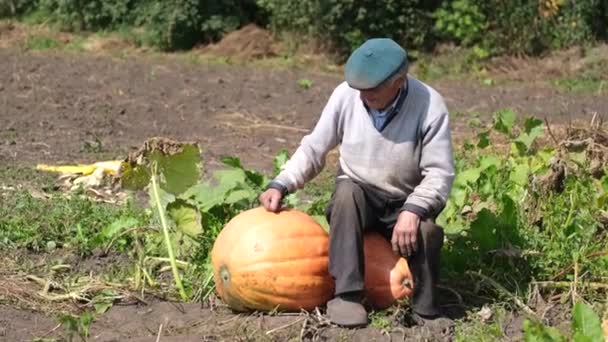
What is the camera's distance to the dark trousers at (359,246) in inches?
191

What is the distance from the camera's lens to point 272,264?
492 cm

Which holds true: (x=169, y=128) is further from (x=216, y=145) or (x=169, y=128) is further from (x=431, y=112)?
(x=431, y=112)

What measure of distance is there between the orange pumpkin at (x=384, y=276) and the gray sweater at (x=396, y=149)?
0.26m

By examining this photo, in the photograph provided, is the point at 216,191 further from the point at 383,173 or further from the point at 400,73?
the point at 400,73

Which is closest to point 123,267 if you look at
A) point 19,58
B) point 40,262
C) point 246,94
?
point 40,262

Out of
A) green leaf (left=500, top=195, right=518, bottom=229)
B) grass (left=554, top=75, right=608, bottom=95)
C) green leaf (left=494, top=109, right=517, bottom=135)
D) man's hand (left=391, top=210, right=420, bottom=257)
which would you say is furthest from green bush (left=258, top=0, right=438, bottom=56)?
man's hand (left=391, top=210, right=420, bottom=257)

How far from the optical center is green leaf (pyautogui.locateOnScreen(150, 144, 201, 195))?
5656 mm

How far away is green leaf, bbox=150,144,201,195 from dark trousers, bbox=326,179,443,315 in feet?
3.06

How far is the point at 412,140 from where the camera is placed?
4926mm

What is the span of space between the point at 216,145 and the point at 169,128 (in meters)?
1.05

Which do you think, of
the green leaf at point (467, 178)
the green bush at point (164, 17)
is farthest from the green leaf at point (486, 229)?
the green bush at point (164, 17)

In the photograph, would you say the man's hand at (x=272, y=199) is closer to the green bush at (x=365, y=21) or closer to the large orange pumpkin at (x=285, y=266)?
the large orange pumpkin at (x=285, y=266)

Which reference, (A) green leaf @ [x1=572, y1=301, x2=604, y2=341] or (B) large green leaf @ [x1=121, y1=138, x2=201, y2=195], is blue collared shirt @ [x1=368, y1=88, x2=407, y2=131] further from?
(A) green leaf @ [x1=572, y1=301, x2=604, y2=341]

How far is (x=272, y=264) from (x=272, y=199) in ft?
1.01
